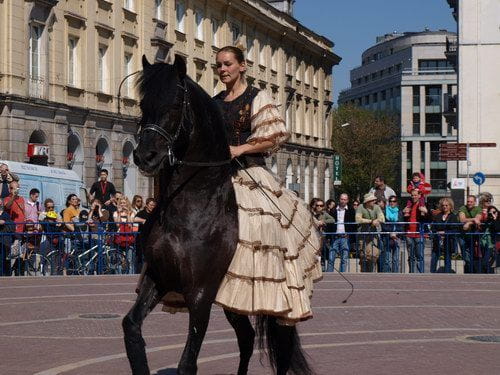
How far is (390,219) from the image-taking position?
87.9ft

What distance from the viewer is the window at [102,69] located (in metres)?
49.4

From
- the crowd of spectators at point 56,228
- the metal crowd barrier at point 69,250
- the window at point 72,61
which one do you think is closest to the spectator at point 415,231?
the crowd of spectators at point 56,228

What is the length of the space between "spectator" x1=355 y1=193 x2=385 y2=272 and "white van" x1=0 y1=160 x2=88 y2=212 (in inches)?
376

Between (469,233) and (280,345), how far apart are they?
697 inches

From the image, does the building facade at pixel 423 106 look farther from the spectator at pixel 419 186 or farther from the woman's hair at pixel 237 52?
the woman's hair at pixel 237 52

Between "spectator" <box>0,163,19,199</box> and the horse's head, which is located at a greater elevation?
the horse's head

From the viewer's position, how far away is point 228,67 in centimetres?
845

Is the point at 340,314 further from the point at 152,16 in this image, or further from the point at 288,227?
the point at 152,16

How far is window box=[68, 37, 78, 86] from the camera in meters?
46.5

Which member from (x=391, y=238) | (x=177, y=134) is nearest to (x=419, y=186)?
(x=391, y=238)

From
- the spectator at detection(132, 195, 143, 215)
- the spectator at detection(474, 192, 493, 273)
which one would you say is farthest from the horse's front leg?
the spectator at detection(132, 195, 143, 215)

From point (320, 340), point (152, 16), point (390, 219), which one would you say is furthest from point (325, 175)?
point (320, 340)

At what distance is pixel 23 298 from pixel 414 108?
400 ft

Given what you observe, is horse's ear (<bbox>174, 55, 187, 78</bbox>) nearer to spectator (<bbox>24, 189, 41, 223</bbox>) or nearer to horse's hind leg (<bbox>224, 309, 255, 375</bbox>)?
horse's hind leg (<bbox>224, 309, 255, 375</bbox>)
